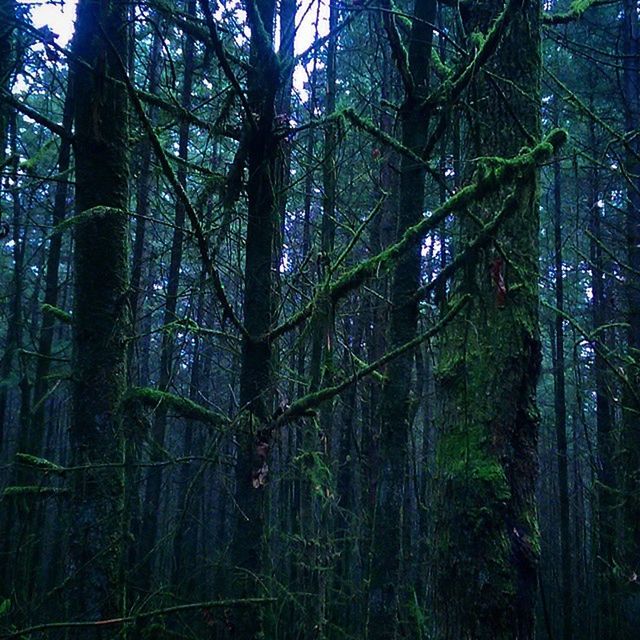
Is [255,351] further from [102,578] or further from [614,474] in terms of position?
[614,474]

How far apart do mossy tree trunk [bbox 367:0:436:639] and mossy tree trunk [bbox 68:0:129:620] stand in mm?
2053

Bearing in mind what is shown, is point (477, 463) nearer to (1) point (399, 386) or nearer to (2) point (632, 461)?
(1) point (399, 386)

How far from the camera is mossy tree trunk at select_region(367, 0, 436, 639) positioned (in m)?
4.91

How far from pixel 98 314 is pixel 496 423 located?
2585mm

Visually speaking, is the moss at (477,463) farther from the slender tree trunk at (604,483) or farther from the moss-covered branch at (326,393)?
the slender tree trunk at (604,483)

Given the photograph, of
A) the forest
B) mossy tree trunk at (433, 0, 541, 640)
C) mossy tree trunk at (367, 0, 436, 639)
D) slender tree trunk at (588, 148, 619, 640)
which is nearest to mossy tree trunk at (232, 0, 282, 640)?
the forest

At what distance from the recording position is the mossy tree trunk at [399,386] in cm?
491

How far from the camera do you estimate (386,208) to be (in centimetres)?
835

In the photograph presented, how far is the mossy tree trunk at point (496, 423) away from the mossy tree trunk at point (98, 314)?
77.7 inches

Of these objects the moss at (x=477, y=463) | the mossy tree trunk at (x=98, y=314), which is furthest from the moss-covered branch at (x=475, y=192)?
the mossy tree trunk at (x=98, y=314)

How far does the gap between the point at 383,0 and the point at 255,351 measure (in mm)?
2860

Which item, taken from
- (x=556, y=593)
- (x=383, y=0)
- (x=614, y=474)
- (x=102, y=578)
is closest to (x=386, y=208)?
(x=383, y=0)

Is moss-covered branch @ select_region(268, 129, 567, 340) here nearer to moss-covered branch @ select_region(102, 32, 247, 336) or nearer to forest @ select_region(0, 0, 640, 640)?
forest @ select_region(0, 0, 640, 640)

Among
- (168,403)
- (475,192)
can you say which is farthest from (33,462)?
(475,192)
